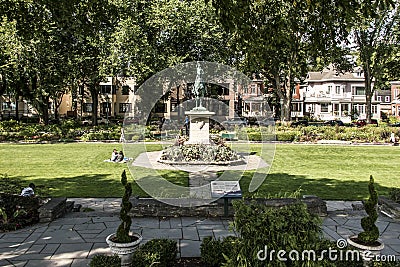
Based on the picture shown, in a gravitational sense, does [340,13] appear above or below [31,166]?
above

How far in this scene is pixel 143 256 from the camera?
5762 millimetres

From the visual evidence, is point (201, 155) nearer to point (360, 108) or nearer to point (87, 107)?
point (87, 107)

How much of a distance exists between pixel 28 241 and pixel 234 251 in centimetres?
522

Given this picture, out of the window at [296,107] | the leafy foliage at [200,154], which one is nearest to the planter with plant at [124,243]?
the leafy foliage at [200,154]

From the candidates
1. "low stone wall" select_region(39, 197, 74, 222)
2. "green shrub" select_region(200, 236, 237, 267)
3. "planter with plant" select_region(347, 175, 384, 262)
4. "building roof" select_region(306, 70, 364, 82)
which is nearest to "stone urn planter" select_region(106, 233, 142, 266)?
"green shrub" select_region(200, 236, 237, 267)

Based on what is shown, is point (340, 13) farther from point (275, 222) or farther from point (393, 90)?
point (393, 90)

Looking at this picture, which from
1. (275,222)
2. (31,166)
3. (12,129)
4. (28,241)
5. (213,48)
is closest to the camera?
(275,222)

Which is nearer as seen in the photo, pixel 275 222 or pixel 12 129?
pixel 275 222

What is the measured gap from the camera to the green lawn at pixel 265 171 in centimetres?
1340

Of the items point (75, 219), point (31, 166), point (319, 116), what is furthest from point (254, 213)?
point (319, 116)

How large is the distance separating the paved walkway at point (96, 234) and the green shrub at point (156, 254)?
80 cm

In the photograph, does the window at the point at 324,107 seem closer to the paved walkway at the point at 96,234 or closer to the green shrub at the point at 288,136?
the green shrub at the point at 288,136

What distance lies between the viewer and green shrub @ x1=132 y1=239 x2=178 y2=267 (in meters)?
5.71

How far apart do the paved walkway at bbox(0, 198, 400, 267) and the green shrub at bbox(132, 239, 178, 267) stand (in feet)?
2.62
